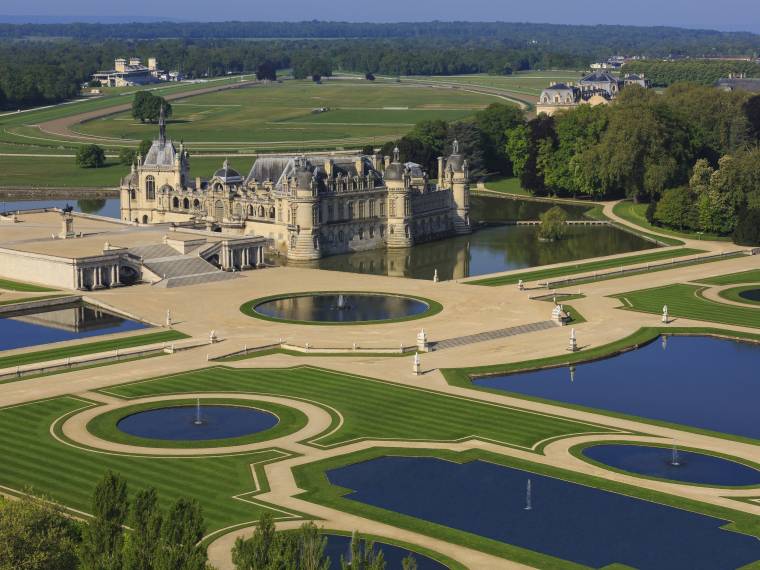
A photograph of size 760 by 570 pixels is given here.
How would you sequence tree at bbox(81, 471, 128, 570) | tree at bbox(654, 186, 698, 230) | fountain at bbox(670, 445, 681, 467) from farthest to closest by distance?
tree at bbox(654, 186, 698, 230) → fountain at bbox(670, 445, 681, 467) → tree at bbox(81, 471, 128, 570)

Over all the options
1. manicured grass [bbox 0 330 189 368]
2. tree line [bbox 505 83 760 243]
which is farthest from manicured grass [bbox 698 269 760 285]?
manicured grass [bbox 0 330 189 368]

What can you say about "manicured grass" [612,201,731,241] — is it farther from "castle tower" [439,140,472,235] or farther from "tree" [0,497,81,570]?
"tree" [0,497,81,570]

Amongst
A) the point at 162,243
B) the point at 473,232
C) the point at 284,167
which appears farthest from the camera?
the point at 473,232

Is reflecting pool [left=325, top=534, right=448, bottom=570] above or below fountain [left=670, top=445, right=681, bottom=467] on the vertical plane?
above

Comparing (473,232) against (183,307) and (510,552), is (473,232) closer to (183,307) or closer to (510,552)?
(183,307)

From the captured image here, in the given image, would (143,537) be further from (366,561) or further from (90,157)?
(90,157)

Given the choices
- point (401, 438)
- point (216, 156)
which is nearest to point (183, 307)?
point (401, 438)

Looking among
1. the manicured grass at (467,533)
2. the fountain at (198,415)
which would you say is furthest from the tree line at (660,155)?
the manicured grass at (467,533)

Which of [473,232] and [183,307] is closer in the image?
[183,307]
